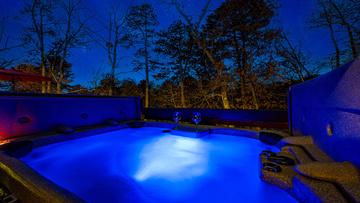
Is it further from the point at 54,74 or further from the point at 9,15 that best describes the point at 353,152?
the point at 9,15

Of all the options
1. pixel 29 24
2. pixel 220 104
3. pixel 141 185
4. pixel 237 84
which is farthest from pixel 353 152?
pixel 29 24

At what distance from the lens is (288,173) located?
1072 millimetres

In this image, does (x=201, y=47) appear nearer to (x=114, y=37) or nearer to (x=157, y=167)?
(x=114, y=37)

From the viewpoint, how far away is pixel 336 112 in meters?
1.05

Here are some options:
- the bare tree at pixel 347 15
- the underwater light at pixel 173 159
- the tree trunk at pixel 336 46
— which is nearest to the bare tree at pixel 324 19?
the tree trunk at pixel 336 46

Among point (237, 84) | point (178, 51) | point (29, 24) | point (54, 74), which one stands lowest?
point (237, 84)

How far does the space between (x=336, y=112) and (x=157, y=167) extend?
1510mm

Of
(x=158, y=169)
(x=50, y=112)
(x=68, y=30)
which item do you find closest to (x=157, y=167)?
(x=158, y=169)

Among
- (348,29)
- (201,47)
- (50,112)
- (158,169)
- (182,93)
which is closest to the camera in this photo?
(158,169)

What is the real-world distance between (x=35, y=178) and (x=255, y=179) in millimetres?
1512

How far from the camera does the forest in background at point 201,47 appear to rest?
5035 mm

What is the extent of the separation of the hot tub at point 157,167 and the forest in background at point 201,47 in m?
3.65

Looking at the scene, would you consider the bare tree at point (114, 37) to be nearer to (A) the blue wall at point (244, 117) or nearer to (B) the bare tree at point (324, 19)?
(A) the blue wall at point (244, 117)

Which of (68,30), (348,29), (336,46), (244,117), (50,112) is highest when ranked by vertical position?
(68,30)
